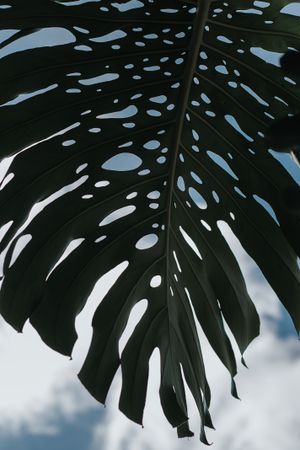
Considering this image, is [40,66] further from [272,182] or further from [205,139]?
[272,182]

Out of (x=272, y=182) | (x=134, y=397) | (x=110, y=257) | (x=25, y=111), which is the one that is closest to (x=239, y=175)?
(x=272, y=182)

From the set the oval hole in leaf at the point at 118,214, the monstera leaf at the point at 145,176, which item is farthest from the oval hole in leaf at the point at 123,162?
the oval hole in leaf at the point at 118,214

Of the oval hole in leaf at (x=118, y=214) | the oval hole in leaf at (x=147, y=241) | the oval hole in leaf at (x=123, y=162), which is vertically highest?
the oval hole in leaf at (x=123, y=162)

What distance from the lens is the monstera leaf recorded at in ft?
5.08

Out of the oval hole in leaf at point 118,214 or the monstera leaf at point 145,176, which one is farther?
the oval hole in leaf at point 118,214

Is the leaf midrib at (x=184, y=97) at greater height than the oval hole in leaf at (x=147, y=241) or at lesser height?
greater

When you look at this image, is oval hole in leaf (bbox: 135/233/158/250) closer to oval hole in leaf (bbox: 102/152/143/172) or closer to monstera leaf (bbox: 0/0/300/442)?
monstera leaf (bbox: 0/0/300/442)

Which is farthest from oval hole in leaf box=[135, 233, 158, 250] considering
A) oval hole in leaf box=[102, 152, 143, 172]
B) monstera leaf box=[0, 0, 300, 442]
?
oval hole in leaf box=[102, 152, 143, 172]

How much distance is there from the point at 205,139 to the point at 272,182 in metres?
0.19

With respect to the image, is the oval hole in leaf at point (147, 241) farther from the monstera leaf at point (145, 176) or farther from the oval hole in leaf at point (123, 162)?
the oval hole in leaf at point (123, 162)

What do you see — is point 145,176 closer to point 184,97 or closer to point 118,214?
point 118,214

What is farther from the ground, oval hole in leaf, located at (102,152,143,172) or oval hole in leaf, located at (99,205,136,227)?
oval hole in leaf, located at (102,152,143,172)

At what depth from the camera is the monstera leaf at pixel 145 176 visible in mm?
1549

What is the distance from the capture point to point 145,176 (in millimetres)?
1745
